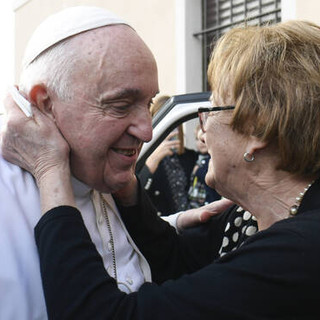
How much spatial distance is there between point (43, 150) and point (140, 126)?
0.29 m

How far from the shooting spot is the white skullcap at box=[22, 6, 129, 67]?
1.66 m

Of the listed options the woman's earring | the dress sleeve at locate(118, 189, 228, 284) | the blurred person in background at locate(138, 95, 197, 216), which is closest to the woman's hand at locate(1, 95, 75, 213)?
the dress sleeve at locate(118, 189, 228, 284)

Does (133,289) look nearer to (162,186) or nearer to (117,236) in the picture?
(117,236)

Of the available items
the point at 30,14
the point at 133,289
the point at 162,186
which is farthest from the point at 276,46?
the point at 30,14

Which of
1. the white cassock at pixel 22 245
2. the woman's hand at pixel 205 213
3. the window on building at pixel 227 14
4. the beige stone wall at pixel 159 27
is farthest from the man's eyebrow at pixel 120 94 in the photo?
the beige stone wall at pixel 159 27

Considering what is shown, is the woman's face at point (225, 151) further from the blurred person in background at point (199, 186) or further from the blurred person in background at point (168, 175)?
the blurred person in background at point (199, 186)

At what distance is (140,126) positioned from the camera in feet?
5.69

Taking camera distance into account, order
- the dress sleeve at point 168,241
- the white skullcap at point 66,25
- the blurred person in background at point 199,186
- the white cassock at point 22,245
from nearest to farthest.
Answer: the white cassock at point 22,245, the white skullcap at point 66,25, the dress sleeve at point 168,241, the blurred person in background at point 199,186

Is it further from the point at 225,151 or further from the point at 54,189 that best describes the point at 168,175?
the point at 54,189

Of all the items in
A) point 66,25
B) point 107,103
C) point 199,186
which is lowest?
point 199,186

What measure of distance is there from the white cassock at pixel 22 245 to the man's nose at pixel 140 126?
0.84 ft

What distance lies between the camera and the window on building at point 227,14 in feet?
25.6

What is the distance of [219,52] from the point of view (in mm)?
2008

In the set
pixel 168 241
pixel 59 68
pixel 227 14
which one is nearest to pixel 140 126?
pixel 59 68
